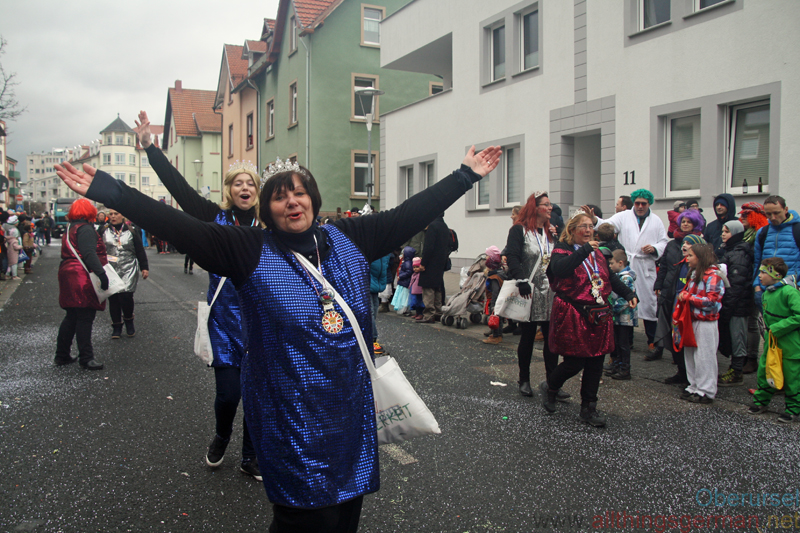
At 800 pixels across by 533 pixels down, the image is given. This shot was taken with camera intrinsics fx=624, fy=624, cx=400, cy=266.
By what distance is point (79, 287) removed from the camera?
7.20 meters

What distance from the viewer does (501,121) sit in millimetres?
16484

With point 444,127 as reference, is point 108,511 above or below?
below

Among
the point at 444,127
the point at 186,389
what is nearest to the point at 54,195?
the point at 444,127

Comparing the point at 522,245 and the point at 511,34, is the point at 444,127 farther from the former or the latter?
the point at 522,245

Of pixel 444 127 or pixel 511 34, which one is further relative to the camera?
pixel 444 127

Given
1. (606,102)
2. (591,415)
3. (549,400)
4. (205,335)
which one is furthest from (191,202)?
(606,102)

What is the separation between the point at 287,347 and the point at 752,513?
2908 mm

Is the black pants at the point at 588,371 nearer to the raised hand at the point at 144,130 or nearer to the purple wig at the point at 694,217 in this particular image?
the purple wig at the point at 694,217

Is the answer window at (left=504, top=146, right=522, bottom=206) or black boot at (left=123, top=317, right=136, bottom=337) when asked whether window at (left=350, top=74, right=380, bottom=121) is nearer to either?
window at (left=504, top=146, right=522, bottom=206)

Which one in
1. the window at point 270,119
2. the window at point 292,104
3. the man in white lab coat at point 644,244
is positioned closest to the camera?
the man in white lab coat at point 644,244

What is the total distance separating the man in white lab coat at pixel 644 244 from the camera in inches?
322

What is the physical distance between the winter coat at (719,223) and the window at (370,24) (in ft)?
77.5

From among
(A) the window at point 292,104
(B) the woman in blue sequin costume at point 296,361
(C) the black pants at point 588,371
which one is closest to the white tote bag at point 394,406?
(B) the woman in blue sequin costume at point 296,361

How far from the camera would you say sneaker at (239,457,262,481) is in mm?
3977
